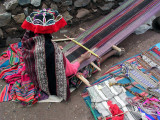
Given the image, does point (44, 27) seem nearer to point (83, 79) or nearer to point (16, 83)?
point (83, 79)

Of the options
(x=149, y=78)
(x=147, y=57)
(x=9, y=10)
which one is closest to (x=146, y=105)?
(x=149, y=78)

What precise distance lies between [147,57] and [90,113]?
1.59 m

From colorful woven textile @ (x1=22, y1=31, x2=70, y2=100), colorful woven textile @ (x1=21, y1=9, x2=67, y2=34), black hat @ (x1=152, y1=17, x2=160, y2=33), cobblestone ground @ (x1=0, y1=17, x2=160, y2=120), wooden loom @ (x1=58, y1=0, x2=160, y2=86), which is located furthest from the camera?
black hat @ (x1=152, y1=17, x2=160, y2=33)

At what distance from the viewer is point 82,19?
4.25m

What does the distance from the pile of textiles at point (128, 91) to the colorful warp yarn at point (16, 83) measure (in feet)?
2.70

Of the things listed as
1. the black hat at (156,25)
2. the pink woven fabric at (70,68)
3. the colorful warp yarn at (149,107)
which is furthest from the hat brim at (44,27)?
the black hat at (156,25)

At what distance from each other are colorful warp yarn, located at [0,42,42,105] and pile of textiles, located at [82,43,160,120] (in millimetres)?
824

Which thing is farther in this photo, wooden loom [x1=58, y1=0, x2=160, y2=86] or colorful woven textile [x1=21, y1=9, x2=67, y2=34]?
wooden loom [x1=58, y1=0, x2=160, y2=86]

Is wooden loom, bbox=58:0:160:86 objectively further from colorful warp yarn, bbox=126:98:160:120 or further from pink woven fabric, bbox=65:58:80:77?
colorful warp yarn, bbox=126:98:160:120

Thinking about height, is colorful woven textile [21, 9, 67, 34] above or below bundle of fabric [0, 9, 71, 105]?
above

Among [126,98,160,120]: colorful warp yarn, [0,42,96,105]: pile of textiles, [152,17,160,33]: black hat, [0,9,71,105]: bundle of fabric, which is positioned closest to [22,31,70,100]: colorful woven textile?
[0,9,71,105]: bundle of fabric

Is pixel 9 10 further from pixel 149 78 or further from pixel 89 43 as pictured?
pixel 149 78

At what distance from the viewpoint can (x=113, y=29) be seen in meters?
3.29

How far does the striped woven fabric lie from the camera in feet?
9.84
